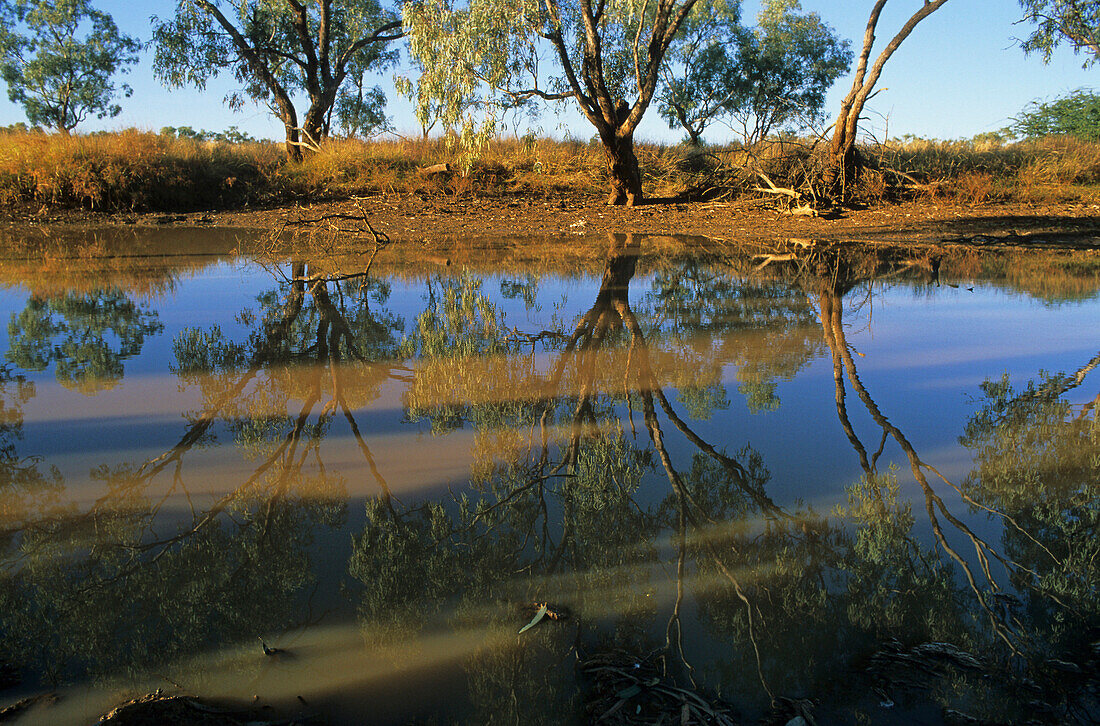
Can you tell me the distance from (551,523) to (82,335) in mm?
5484

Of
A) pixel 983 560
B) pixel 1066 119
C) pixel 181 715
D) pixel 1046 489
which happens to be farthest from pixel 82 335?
pixel 1066 119

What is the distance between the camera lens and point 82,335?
6.59 m

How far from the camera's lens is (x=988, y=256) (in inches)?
486

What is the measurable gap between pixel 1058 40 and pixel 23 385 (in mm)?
24948

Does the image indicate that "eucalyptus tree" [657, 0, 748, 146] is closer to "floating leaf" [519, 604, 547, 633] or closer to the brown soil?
the brown soil

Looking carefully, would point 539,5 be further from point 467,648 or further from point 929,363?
point 467,648

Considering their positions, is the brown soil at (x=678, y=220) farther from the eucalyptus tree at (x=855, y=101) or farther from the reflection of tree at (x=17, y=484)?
the reflection of tree at (x=17, y=484)

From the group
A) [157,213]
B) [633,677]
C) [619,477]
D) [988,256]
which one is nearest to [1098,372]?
[619,477]

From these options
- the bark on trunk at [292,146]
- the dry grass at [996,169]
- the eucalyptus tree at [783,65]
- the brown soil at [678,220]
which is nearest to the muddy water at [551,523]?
the brown soil at [678,220]

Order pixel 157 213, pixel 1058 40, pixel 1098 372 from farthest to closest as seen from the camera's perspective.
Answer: pixel 1058 40 < pixel 157 213 < pixel 1098 372

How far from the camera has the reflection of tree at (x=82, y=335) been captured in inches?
219

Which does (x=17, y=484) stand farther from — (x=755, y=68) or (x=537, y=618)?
(x=755, y=68)

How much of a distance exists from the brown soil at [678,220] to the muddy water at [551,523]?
27.8 ft

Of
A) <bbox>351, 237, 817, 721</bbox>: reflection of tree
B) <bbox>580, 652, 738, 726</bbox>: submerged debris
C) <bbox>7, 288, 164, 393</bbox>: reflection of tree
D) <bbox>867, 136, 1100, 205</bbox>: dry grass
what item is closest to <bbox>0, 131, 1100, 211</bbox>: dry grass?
<bbox>867, 136, 1100, 205</bbox>: dry grass
